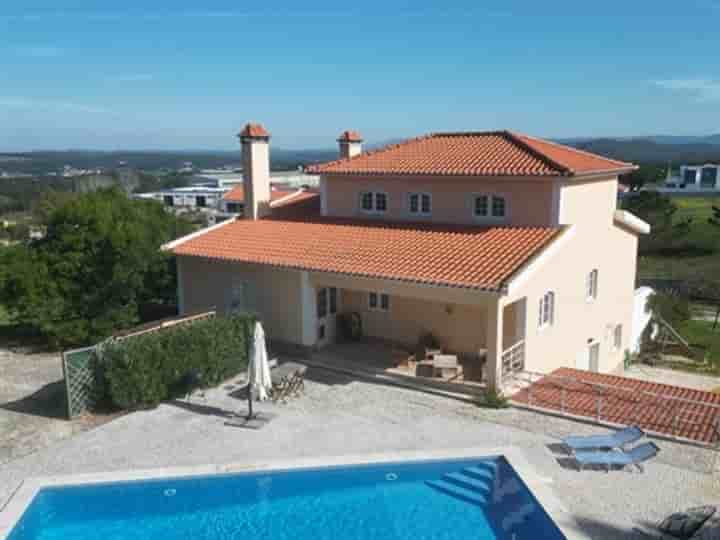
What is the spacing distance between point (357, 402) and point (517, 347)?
5061 millimetres

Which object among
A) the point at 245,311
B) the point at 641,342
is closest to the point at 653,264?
the point at 641,342

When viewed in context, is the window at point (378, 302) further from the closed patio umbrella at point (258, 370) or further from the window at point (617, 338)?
the window at point (617, 338)

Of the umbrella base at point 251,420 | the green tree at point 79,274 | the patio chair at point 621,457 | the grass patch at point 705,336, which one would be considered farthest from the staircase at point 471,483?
the grass patch at point 705,336

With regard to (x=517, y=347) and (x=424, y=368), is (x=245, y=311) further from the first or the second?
(x=517, y=347)

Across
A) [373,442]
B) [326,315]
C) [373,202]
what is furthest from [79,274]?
[373,442]

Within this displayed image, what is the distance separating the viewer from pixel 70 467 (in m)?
14.0

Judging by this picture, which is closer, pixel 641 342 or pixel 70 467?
pixel 70 467

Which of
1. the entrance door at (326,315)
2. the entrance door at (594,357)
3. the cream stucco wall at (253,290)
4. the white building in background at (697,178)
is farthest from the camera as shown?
the white building in background at (697,178)

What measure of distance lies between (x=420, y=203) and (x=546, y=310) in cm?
609

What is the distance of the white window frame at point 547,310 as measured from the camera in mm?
19547

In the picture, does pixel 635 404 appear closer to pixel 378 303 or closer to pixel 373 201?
pixel 378 303

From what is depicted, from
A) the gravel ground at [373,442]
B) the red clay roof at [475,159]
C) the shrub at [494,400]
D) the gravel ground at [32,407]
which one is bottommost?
the gravel ground at [32,407]

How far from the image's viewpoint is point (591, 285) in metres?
23.0

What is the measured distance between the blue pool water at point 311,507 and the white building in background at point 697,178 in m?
182
